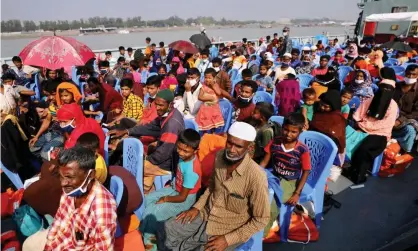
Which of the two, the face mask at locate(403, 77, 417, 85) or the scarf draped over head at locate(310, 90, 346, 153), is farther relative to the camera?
the face mask at locate(403, 77, 417, 85)

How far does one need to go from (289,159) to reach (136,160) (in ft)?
4.88

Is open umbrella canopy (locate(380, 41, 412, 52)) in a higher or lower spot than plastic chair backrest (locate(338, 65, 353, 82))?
higher

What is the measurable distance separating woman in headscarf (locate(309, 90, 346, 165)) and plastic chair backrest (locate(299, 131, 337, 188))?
1.54 feet

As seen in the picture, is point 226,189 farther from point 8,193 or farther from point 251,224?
point 8,193

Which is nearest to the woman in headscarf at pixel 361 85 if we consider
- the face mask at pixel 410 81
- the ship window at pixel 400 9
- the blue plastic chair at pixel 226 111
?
the face mask at pixel 410 81

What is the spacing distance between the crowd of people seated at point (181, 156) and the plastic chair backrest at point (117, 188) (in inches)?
1.8

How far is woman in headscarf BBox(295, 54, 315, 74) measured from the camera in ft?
24.4

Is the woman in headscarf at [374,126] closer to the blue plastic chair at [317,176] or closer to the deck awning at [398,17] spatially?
the blue plastic chair at [317,176]

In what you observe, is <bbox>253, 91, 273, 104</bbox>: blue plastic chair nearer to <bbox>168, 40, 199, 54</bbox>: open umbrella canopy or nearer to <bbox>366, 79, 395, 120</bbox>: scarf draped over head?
<bbox>366, 79, 395, 120</bbox>: scarf draped over head

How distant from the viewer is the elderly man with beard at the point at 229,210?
6.64 ft

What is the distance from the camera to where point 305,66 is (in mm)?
7574

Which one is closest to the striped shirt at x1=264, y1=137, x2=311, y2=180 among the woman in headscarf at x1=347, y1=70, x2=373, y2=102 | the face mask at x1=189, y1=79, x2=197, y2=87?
the face mask at x1=189, y1=79, x2=197, y2=87

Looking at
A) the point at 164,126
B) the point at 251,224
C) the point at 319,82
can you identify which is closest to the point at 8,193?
the point at 164,126

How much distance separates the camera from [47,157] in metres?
3.56
